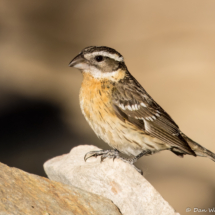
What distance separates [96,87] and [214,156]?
188 cm

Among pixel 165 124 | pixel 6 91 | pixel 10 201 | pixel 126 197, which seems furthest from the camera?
pixel 6 91

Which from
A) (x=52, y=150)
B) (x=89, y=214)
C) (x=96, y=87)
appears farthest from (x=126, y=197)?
(x=52, y=150)

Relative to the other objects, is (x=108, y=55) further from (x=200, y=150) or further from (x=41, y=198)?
(x=41, y=198)

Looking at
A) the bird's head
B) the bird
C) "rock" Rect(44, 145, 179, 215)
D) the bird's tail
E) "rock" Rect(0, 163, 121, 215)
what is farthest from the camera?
the bird's tail

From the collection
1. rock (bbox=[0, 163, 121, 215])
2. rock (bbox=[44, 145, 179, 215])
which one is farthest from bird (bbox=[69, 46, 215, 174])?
rock (bbox=[0, 163, 121, 215])

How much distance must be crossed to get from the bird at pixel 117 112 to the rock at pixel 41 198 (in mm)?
939

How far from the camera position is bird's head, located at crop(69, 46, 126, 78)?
4.69m

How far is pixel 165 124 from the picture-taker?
4969mm

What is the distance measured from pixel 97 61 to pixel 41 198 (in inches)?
79.8

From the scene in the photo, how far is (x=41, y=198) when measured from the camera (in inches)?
132

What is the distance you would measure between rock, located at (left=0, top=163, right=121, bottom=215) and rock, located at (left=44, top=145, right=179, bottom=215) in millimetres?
264

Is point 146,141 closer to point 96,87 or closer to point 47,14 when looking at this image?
point 96,87

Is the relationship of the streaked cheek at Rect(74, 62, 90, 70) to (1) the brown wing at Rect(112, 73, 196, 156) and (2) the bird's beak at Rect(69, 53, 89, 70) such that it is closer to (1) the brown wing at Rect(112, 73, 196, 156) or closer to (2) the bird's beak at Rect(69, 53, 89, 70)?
(2) the bird's beak at Rect(69, 53, 89, 70)

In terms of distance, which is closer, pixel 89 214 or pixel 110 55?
pixel 89 214
